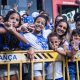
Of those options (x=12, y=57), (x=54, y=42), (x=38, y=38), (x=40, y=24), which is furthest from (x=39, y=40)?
(x=12, y=57)

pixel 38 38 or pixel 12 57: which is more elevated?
pixel 38 38

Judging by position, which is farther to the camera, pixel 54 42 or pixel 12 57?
pixel 54 42

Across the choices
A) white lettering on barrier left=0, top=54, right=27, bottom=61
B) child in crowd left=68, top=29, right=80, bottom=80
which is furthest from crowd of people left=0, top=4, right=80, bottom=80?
white lettering on barrier left=0, top=54, right=27, bottom=61

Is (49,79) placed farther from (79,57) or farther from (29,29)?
(29,29)

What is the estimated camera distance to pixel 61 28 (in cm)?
577

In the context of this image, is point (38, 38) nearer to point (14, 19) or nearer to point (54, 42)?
point (54, 42)

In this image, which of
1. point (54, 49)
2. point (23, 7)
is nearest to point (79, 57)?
point (54, 49)

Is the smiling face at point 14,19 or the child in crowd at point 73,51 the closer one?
the child in crowd at point 73,51

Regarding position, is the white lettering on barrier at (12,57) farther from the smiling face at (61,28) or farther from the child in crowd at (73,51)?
the smiling face at (61,28)

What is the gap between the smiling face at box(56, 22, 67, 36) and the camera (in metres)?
5.73

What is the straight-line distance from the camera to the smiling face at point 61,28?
18.8 ft

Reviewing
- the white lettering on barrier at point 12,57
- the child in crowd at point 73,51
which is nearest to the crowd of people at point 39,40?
the child in crowd at point 73,51

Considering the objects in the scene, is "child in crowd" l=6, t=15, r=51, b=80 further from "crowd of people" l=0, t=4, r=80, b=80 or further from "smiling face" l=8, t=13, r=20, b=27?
"smiling face" l=8, t=13, r=20, b=27

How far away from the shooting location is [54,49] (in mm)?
5199
